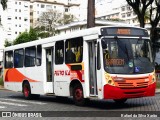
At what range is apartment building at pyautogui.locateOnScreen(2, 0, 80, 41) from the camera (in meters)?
130

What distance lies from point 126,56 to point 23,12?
127 m

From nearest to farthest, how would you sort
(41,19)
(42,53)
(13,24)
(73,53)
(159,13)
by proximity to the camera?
(73,53) → (42,53) → (159,13) → (41,19) → (13,24)

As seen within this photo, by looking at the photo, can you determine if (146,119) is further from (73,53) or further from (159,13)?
(159,13)

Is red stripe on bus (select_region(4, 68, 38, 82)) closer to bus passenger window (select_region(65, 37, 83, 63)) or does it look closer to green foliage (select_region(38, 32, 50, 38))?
bus passenger window (select_region(65, 37, 83, 63))

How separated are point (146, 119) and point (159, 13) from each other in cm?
3133

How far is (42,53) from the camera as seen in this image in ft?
61.1

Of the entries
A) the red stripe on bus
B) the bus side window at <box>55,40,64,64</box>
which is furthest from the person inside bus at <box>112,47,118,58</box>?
the red stripe on bus

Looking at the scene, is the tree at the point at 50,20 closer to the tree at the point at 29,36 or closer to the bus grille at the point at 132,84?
the tree at the point at 29,36

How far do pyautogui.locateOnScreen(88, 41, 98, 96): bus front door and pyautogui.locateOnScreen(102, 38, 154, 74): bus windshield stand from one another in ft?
2.23

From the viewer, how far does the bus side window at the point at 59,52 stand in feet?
55.1

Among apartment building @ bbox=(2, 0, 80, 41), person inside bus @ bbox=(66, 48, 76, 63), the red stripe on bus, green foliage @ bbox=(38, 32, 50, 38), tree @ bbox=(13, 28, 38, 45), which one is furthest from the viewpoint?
apartment building @ bbox=(2, 0, 80, 41)

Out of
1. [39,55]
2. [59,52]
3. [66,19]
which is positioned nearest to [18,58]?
[39,55]

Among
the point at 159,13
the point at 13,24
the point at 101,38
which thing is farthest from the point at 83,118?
the point at 13,24

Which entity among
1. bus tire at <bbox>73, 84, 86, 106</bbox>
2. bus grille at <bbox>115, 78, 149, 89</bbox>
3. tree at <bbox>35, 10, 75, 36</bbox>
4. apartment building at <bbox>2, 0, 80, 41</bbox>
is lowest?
bus tire at <bbox>73, 84, 86, 106</bbox>
